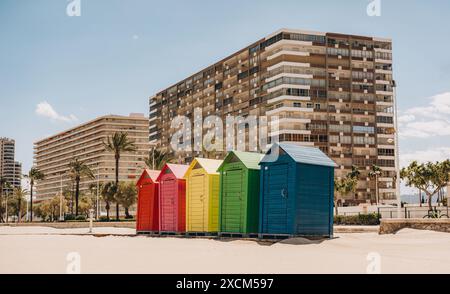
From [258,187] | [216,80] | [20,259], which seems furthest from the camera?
[216,80]

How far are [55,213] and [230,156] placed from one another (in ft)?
378

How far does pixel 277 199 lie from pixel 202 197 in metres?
5.21

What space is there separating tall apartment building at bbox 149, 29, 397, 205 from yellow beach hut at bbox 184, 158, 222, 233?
219 ft

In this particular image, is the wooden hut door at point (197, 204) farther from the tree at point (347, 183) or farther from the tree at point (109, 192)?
the tree at point (109, 192)

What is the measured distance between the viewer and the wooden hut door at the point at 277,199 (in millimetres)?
17641

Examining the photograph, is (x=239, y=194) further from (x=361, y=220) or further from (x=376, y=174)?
(x=376, y=174)

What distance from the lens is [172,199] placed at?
24500 mm

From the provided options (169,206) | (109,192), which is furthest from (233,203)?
(109,192)

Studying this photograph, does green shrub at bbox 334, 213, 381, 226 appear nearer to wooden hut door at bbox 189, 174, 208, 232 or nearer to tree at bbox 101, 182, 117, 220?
wooden hut door at bbox 189, 174, 208, 232

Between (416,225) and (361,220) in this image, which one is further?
(361,220)

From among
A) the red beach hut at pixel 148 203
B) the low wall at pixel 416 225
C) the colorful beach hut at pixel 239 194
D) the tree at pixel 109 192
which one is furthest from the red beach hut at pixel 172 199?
the tree at pixel 109 192

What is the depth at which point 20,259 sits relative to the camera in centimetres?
1382

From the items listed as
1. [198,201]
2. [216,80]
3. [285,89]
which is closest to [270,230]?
[198,201]

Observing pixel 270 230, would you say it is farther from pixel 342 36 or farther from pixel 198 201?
pixel 342 36
